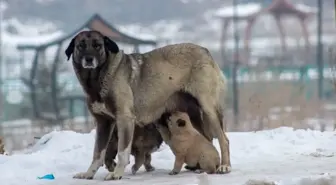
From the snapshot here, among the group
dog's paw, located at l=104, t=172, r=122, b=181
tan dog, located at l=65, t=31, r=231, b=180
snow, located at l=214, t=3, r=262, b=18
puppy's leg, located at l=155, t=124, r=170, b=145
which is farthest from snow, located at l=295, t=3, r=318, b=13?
dog's paw, located at l=104, t=172, r=122, b=181

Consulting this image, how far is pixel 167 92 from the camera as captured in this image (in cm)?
812

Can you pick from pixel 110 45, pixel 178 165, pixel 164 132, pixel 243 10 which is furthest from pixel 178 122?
pixel 243 10

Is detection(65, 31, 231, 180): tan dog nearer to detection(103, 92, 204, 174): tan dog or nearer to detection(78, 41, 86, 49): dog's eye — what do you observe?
detection(78, 41, 86, 49): dog's eye

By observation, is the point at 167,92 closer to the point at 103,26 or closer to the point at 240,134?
the point at 240,134

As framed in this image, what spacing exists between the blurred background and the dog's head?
1043cm

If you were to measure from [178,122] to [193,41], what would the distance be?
28.6m

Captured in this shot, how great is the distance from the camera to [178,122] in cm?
795

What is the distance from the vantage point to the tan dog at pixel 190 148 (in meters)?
7.72

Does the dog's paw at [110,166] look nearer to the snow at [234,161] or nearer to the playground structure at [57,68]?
the snow at [234,161]

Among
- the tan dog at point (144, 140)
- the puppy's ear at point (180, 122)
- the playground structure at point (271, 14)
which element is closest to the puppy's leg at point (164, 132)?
the tan dog at point (144, 140)

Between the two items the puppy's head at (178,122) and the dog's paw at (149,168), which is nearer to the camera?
the puppy's head at (178,122)

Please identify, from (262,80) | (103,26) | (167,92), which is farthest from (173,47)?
(262,80)

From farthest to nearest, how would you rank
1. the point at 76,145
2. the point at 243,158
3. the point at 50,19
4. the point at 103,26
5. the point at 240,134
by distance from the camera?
the point at 50,19 < the point at 103,26 < the point at 240,134 < the point at 76,145 < the point at 243,158

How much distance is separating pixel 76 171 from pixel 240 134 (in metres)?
3.17
